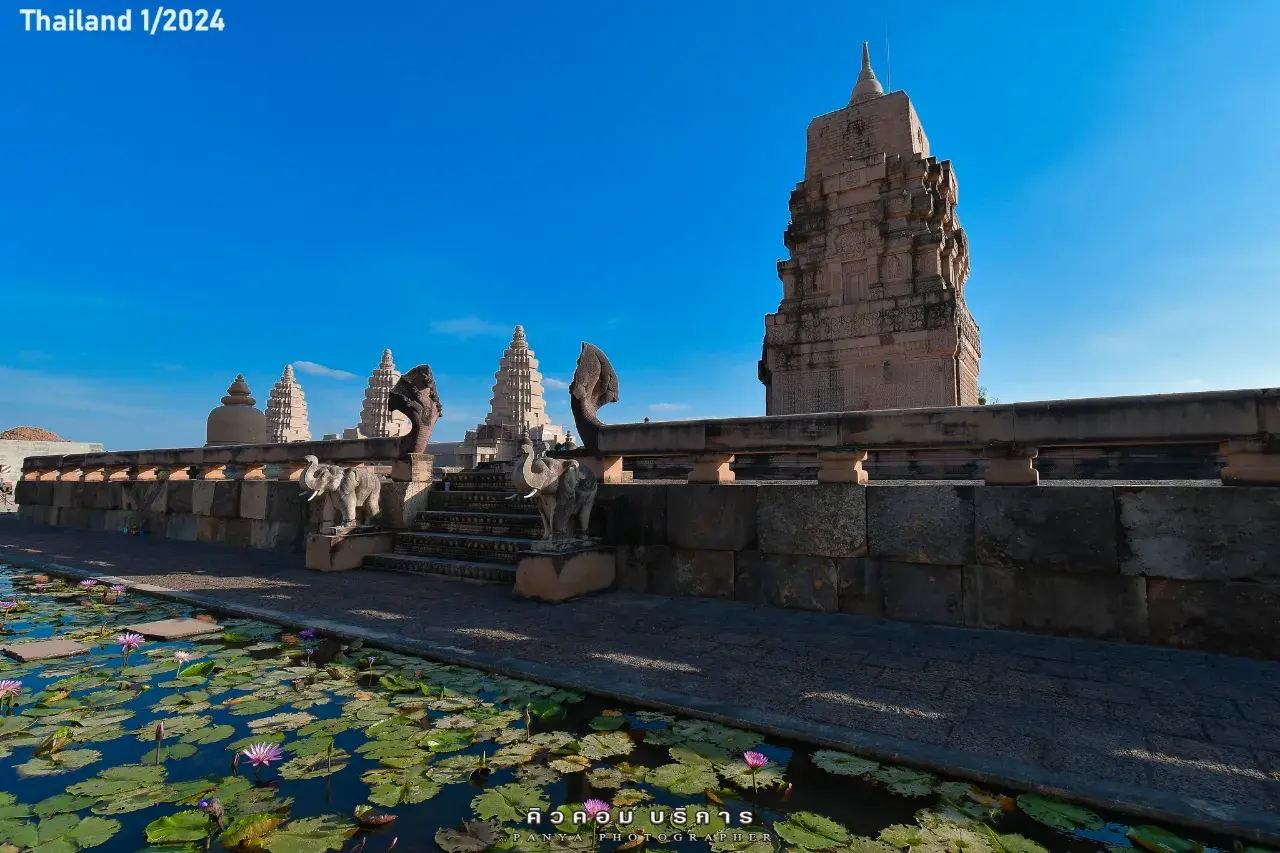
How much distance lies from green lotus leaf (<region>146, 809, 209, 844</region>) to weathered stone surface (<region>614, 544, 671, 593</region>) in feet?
14.1

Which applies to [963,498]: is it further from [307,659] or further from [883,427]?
[307,659]

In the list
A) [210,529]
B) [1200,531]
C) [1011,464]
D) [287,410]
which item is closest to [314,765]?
[1011,464]

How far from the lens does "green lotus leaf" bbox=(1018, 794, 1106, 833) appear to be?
2.06 metres

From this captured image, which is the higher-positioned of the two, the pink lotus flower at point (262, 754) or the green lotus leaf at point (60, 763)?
the pink lotus flower at point (262, 754)

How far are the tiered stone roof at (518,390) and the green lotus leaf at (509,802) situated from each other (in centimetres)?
3794

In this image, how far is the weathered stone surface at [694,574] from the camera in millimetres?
5668

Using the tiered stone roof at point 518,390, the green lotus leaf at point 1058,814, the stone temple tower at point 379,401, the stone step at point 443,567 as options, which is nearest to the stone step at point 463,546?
the stone step at point 443,567

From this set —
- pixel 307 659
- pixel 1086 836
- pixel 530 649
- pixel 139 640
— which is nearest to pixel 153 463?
pixel 139 640

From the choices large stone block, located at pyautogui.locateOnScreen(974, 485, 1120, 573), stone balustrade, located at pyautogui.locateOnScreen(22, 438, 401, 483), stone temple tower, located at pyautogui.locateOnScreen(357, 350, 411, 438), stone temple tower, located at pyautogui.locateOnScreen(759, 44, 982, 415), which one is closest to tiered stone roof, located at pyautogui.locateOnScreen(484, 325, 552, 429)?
stone temple tower, located at pyautogui.locateOnScreen(357, 350, 411, 438)

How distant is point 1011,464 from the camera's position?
4.69m

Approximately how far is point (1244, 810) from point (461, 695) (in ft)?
10.6

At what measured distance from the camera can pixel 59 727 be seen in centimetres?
278

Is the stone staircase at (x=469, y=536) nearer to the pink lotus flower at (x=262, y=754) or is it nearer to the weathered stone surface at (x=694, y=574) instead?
the weathered stone surface at (x=694, y=574)

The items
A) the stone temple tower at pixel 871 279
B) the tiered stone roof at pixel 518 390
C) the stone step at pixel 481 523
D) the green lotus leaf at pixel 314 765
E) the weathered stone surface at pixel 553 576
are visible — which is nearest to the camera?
the green lotus leaf at pixel 314 765
